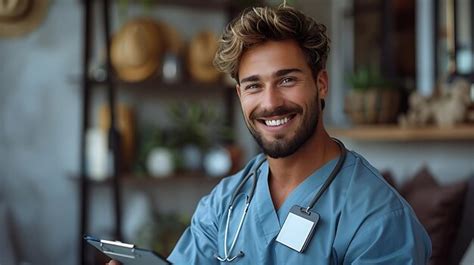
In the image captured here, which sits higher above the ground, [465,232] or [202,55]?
[202,55]

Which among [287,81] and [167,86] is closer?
[287,81]

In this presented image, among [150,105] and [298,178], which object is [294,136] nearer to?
[298,178]

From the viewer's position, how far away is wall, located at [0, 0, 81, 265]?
4.06 m

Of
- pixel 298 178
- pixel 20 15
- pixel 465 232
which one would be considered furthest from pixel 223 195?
pixel 20 15

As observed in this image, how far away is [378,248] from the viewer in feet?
4.87

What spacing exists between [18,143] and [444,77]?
213cm

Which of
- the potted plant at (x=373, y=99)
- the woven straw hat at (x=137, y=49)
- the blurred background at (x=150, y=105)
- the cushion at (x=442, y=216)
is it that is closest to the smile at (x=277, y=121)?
the cushion at (x=442, y=216)

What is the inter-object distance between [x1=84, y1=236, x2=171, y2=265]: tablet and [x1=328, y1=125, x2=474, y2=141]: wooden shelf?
176cm

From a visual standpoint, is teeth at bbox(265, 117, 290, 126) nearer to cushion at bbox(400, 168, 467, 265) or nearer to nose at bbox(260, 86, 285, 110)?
nose at bbox(260, 86, 285, 110)

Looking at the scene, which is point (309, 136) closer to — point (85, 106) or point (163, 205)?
point (85, 106)

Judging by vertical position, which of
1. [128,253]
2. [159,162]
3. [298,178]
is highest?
[298,178]

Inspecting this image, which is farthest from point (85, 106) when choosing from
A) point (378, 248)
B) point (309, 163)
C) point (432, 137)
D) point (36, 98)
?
point (378, 248)

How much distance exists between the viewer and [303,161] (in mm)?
1685

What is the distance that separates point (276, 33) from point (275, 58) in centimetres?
5
